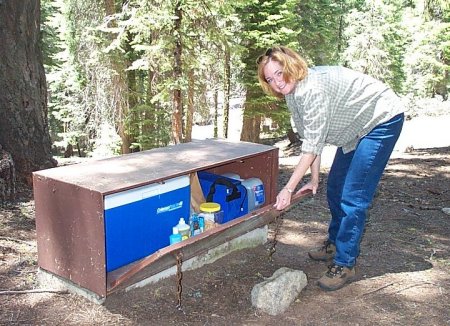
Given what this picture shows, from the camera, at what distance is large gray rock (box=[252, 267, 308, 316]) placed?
337 centimetres

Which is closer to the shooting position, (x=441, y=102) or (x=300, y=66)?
(x=300, y=66)

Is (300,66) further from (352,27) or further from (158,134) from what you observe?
(352,27)

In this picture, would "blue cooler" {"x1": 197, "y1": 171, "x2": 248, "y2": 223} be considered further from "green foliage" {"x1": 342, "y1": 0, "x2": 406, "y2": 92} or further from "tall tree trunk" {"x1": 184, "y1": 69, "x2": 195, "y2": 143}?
"green foliage" {"x1": 342, "y1": 0, "x2": 406, "y2": 92}

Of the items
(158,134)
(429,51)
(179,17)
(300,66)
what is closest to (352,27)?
(429,51)

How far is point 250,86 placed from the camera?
15.5 m

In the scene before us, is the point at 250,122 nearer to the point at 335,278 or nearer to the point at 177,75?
the point at 177,75

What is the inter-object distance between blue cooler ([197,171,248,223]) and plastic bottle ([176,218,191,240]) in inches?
24.4

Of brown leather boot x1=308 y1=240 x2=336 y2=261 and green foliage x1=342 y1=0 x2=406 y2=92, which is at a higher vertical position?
green foliage x1=342 y1=0 x2=406 y2=92

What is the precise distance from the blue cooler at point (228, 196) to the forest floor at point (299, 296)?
39cm

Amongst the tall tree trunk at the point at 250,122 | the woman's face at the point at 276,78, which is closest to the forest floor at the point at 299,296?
the woman's face at the point at 276,78

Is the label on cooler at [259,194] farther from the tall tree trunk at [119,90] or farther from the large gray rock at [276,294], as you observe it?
the tall tree trunk at [119,90]

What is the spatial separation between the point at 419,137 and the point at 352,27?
9149mm

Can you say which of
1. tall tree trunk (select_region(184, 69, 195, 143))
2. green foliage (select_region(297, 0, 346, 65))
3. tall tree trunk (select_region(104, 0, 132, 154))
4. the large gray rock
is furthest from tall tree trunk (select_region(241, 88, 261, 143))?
the large gray rock

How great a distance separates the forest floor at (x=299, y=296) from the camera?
10.7 ft
